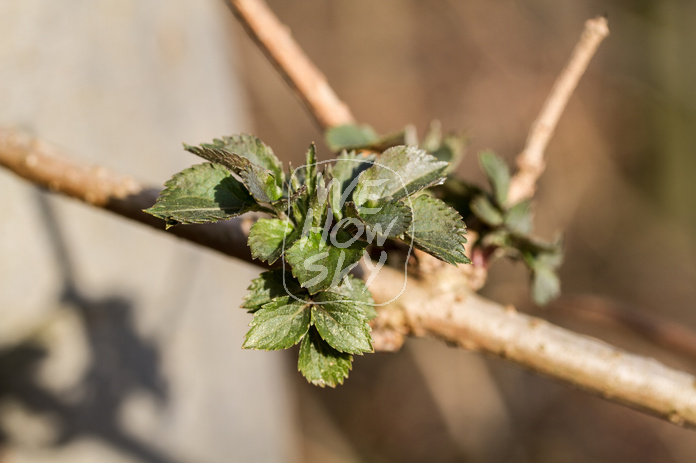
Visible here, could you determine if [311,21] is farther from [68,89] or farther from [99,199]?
[99,199]

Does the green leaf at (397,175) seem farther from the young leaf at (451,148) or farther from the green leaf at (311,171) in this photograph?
the young leaf at (451,148)

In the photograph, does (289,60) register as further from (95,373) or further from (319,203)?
(95,373)

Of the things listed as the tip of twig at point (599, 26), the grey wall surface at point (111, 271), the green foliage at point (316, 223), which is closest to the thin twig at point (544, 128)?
the tip of twig at point (599, 26)

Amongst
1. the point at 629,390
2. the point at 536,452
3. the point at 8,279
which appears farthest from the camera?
the point at 536,452

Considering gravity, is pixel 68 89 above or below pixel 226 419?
above

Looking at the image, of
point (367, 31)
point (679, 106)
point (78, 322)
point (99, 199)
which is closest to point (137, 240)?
point (78, 322)
